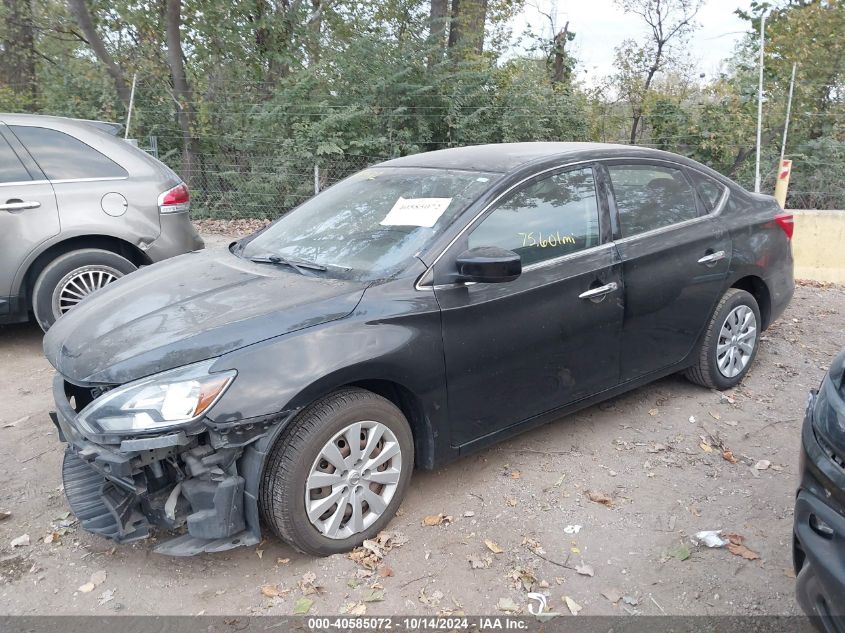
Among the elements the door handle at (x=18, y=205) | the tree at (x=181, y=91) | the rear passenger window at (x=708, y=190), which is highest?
the tree at (x=181, y=91)

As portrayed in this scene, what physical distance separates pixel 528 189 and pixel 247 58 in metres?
12.9

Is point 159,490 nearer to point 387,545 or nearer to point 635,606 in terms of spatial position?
point 387,545

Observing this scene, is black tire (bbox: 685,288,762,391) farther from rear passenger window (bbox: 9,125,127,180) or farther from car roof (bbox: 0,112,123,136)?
car roof (bbox: 0,112,123,136)

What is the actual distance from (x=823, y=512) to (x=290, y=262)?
256 centimetres

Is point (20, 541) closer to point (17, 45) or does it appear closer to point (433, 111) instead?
point (433, 111)

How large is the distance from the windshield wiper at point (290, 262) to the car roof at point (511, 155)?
0.98m

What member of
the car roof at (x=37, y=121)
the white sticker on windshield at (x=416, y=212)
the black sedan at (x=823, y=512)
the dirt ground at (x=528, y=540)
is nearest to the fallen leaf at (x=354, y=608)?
the dirt ground at (x=528, y=540)

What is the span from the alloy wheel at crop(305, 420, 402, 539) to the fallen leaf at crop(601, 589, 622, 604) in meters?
0.99

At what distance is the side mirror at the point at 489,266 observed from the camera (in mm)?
3193

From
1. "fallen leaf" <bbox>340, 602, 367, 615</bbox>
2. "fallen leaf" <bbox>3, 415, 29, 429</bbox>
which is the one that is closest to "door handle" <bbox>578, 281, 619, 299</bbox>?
"fallen leaf" <bbox>340, 602, 367, 615</bbox>

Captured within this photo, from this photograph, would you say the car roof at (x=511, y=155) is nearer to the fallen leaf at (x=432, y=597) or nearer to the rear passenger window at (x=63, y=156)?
the fallen leaf at (x=432, y=597)

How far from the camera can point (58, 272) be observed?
5445 millimetres

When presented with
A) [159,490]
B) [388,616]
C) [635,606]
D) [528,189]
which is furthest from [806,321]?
[159,490]

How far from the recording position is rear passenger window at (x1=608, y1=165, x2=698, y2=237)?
4125mm
